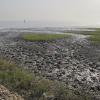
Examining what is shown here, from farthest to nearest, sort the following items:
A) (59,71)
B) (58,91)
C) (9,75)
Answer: (59,71) < (9,75) < (58,91)

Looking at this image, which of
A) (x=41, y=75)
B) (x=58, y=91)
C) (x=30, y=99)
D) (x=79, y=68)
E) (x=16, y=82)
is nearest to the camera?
(x=30, y=99)

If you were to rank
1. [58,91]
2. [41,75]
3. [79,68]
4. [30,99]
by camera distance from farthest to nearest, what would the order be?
1. [79,68]
2. [41,75]
3. [58,91]
4. [30,99]

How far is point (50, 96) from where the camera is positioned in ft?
45.2

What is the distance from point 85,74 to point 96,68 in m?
3.12

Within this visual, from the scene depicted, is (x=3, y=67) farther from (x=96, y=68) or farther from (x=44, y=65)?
(x=96, y=68)

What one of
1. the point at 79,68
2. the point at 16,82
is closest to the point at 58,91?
the point at 16,82

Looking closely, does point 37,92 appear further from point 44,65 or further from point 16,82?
point 44,65

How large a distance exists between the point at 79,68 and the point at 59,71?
2457 millimetres

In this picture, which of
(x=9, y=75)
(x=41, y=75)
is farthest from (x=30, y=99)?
(x=41, y=75)

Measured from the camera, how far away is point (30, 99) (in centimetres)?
1342

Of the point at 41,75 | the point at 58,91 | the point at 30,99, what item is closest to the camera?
the point at 30,99

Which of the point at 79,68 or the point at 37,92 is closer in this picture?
the point at 37,92

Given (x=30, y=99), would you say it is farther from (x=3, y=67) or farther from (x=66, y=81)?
(x=3, y=67)

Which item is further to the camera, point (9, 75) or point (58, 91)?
point (9, 75)
